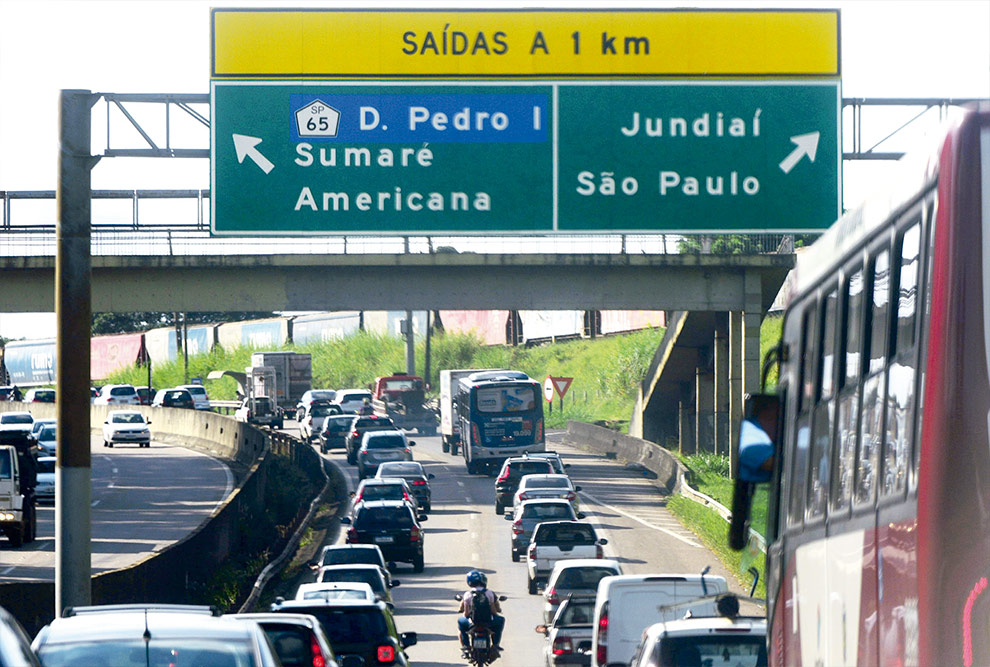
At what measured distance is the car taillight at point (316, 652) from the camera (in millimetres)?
13719

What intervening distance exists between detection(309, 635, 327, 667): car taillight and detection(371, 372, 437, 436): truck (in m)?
73.3

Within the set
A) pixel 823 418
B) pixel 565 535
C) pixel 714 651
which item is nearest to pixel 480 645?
pixel 714 651

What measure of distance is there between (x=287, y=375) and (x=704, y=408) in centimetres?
2944

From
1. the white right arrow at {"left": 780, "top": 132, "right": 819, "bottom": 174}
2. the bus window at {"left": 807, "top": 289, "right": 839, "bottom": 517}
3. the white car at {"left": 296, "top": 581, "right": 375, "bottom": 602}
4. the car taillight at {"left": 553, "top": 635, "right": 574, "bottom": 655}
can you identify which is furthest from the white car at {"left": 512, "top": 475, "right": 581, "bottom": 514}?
the bus window at {"left": 807, "top": 289, "right": 839, "bottom": 517}

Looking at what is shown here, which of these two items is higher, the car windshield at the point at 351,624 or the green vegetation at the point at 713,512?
the car windshield at the point at 351,624

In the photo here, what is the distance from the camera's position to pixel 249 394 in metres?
81.8

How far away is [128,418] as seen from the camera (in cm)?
7156

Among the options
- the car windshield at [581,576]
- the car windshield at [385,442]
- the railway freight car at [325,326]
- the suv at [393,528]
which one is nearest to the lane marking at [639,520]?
the car windshield at [385,442]

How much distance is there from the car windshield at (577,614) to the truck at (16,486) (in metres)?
16.3

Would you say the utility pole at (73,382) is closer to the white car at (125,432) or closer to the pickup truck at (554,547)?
the pickup truck at (554,547)

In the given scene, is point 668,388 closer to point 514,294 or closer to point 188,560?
point 514,294

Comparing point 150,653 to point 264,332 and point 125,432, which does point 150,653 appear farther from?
point 264,332

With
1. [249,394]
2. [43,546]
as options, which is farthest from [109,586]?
[249,394]

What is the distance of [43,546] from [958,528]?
114 feet
